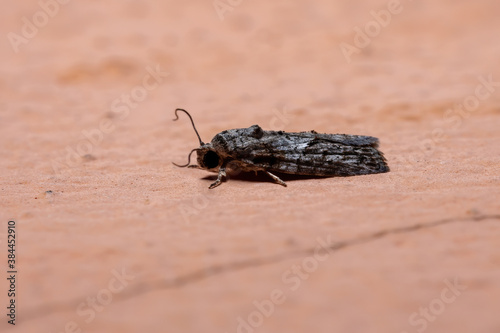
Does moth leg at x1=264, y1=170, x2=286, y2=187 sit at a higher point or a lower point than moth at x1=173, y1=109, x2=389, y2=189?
lower

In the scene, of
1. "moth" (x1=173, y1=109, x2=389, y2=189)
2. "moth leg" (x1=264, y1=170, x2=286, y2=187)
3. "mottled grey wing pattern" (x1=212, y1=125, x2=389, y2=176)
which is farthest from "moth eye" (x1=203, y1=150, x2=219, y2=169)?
"moth leg" (x1=264, y1=170, x2=286, y2=187)

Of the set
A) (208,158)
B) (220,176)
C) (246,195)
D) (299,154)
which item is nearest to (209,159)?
(208,158)

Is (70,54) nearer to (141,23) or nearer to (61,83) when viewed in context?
(61,83)

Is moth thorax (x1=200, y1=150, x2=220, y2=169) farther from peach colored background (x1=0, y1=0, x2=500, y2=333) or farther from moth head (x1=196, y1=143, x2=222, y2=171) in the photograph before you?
peach colored background (x1=0, y1=0, x2=500, y2=333)

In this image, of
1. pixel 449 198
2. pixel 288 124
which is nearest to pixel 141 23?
pixel 288 124

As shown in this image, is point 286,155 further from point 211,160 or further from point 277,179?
point 211,160

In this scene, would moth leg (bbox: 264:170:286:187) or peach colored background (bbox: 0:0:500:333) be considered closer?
peach colored background (bbox: 0:0:500:333)

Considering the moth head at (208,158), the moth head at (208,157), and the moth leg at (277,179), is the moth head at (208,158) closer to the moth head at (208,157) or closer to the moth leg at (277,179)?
the moth head at (208,157)
